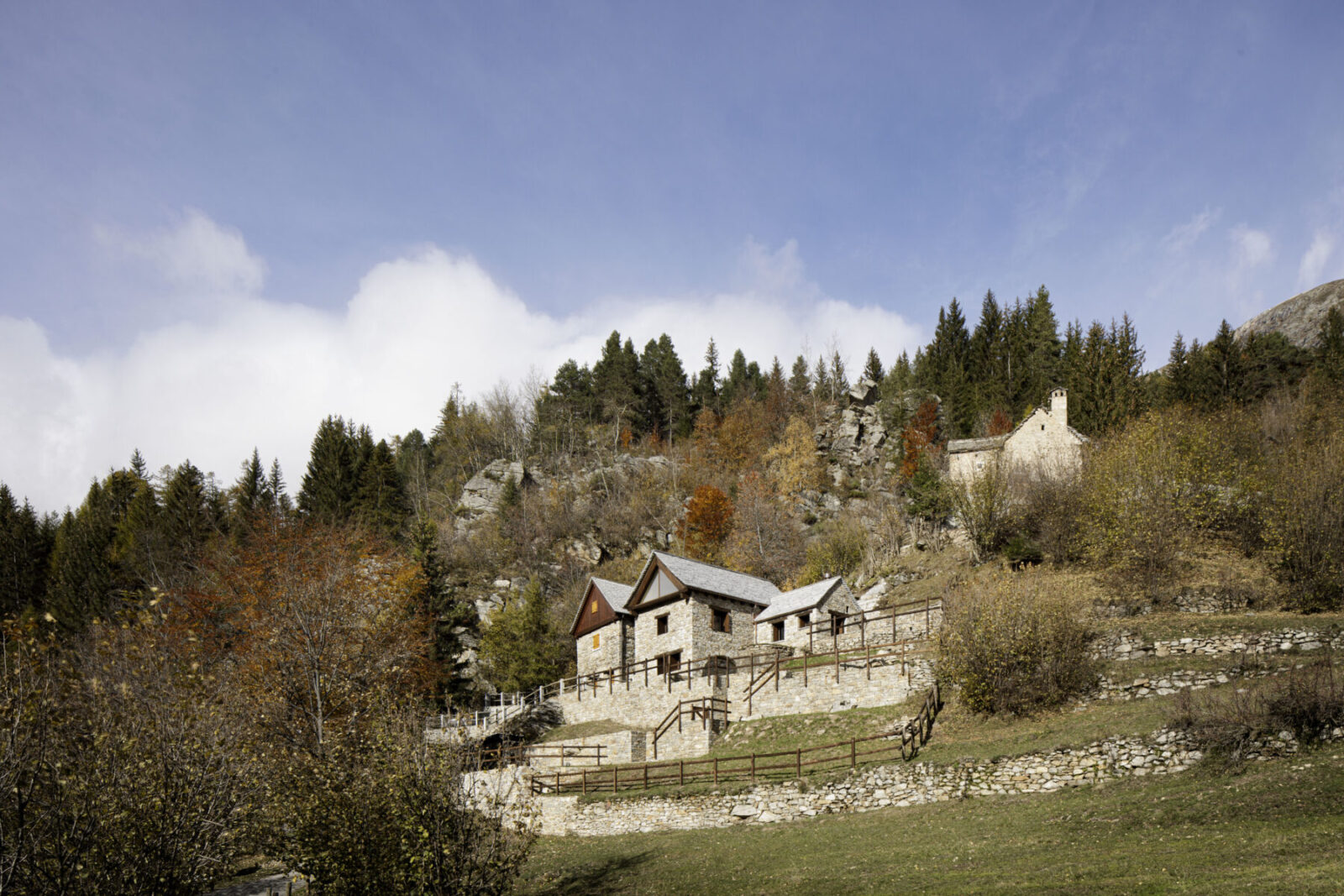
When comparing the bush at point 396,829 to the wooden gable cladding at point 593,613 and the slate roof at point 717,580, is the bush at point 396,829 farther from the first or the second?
the wooden gable cladding at point 593,613

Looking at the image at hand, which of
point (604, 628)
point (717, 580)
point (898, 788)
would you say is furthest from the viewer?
point (604, 628)

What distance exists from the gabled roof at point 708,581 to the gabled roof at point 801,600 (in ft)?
5.31

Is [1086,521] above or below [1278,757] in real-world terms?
above

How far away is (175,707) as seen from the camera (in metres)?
16.4

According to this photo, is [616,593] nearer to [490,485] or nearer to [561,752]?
[561,752]

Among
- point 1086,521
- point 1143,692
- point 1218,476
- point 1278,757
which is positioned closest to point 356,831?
point 1278,757

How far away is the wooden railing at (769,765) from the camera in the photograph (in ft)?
79.7

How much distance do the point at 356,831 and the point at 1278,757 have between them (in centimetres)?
1986

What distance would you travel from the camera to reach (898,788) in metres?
22.3

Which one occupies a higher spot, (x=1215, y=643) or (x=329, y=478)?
(x=329, y=478)

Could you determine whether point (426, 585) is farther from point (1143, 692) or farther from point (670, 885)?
point (1143, 692)

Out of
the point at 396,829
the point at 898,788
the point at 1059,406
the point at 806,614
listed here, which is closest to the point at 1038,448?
the point at 1059,406

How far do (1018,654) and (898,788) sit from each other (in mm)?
6240

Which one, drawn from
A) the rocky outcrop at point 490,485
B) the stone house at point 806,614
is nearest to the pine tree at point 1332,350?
the stone house at point 806,614
